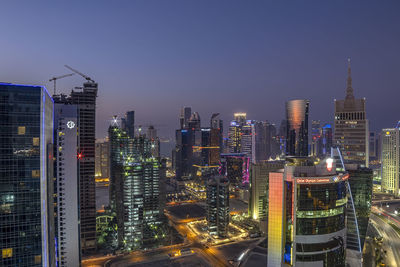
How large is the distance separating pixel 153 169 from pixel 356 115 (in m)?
133

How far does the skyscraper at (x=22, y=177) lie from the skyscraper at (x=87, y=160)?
53.7m

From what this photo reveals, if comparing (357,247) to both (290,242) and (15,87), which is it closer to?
(290,242)

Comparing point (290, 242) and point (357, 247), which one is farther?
point (357, 247)

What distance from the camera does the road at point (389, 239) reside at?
78.9 m

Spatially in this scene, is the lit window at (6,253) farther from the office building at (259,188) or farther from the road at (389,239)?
the office building at (259,188)

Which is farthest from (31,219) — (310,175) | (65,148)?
(310,175)

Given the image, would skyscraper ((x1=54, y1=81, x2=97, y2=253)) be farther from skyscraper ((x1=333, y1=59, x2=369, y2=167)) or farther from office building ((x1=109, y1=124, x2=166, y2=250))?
skyscraper ((x1=333, y1=59, x2=369, y2=167))

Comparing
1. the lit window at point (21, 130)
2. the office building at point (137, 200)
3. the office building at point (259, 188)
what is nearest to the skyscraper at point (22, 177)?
the lit window at point (21, 130)

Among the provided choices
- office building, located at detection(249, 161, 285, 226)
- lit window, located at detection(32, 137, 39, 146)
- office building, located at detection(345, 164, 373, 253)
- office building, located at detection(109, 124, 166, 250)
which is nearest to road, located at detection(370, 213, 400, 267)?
office building, located at detection(345, 164, 373, 253)

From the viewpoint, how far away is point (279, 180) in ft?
165

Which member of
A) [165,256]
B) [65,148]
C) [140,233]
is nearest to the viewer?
[65,148]

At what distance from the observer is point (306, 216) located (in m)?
49.0

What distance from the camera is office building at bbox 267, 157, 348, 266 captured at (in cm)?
4888

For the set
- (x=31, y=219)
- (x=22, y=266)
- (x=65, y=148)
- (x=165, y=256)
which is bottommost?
(x=165, y=256)
